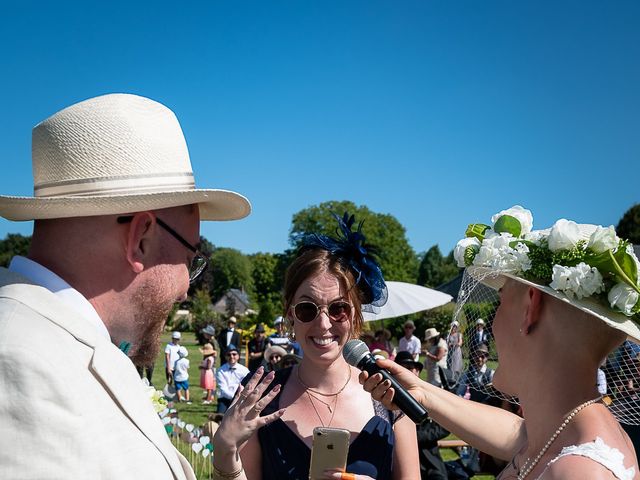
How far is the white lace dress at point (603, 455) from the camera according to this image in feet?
6.28

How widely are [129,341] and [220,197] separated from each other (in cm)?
61

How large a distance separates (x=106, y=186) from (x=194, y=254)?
42 cm

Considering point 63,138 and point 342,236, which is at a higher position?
point 63,138

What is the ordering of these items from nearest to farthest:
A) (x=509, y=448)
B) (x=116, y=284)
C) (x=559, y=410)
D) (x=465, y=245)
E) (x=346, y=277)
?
(x=116, y=284) < (x=559, y=410) < (x=465, y=245) < (x=509, y=448) < (x=346, y=277)

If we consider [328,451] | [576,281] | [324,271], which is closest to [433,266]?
[324,271]

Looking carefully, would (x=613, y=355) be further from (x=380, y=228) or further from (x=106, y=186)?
(x=380, y=228)

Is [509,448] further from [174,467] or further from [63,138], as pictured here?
[63,138]

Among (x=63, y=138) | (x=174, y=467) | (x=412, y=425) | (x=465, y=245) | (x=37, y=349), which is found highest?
(x=63, y=138)

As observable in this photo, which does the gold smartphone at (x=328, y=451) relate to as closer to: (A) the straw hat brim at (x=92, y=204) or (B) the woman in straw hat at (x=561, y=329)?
(B) the woman in straw hat at (x=561, y=329)

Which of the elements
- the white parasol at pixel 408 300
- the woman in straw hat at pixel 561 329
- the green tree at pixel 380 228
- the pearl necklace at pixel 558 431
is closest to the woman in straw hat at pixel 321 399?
the woman in straw hat at pixel 561 329

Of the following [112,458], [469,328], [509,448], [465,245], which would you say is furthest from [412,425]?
[112,458]

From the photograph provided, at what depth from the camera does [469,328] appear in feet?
12.4

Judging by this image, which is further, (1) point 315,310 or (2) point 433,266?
(2) point 433,266

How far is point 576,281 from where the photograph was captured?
2.17m
